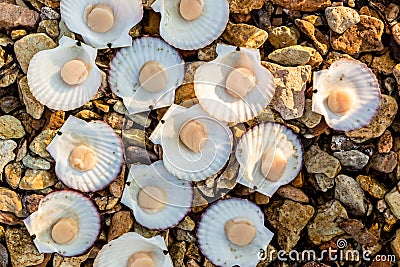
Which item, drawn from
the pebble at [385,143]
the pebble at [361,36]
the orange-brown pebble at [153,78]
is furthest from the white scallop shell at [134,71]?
the pebble at [385,143]

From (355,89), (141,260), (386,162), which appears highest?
(355,89)

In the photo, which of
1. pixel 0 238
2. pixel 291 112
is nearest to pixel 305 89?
pixel 291 112

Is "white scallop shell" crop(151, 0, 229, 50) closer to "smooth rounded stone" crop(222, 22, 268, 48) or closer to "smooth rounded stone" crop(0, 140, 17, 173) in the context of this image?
"smooth rounded stone" crop(222, 22, 268, 48)

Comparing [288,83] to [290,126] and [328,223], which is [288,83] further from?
[328,223]

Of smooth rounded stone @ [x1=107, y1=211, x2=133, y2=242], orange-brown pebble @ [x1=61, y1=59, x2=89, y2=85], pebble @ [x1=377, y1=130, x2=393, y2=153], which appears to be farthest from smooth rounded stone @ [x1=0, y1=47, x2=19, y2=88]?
pebble @ [x1=377, y1=130, x2=393, y2=153]

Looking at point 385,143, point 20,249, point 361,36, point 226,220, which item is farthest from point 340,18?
point 20,249

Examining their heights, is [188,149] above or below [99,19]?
below

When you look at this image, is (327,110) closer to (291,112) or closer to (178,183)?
(291,112)
